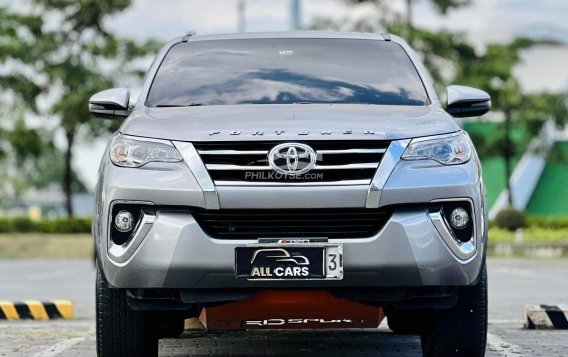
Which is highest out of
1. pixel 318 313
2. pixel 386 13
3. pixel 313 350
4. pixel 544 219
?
pixel 318 313

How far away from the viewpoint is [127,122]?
20.9ft

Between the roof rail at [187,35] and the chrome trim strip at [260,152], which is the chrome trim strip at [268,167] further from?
the roof rail at [187,35]

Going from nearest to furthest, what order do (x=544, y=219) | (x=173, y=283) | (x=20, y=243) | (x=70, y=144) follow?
(x=173, y=283) < (x=20, y=243) < (x=544, y=219) < (x=70, y=144)

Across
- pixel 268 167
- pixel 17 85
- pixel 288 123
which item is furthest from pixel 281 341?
pixel 17 85

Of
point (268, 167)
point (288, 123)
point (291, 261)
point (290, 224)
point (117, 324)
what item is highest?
point (288, 123)

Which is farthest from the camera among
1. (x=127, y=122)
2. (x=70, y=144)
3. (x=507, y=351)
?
(x=70, y=144)

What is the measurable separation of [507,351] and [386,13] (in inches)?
1229

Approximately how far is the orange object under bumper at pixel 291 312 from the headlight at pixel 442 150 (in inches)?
30.6

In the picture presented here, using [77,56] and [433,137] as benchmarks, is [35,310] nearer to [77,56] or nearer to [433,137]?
[433,137]

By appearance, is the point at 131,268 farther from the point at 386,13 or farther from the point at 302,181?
the point at 386,13

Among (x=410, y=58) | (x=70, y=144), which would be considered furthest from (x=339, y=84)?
(x=70, y=144)

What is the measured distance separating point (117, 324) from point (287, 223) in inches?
42.5

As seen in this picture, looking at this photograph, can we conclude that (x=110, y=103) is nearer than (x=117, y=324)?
No

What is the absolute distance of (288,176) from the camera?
5.72 meters
